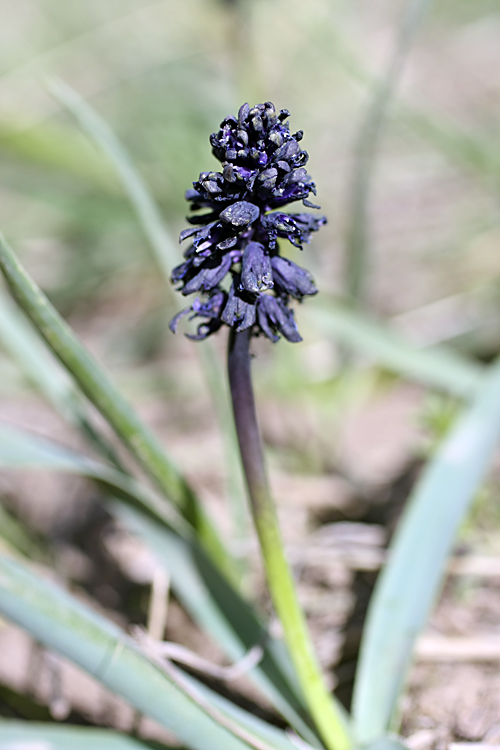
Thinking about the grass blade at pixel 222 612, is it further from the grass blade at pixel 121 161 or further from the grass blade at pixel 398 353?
the grass blade at pixel 398 353

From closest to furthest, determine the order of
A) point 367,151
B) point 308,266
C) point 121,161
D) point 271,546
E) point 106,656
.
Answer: point 106,656, point 271,546, point 121,161, point 367,151, point 308,266

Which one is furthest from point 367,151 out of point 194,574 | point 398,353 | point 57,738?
point 57,738

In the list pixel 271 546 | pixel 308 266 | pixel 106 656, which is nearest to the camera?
pixel 106 656

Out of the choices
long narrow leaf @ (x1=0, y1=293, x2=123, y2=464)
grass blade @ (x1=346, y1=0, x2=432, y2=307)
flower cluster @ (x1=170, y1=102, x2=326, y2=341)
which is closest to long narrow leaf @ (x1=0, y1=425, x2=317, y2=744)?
long narrow leaf @ (x1=0, y1=293, x2=123, y2=464)

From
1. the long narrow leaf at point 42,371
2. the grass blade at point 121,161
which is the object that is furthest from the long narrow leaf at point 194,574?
the grass blade at point 121,161

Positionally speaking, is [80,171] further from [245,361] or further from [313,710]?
[313,710]

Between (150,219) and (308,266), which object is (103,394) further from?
(308,266)

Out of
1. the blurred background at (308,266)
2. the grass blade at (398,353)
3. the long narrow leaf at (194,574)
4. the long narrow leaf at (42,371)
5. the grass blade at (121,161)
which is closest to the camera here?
the long narrow leaf at (194,574)

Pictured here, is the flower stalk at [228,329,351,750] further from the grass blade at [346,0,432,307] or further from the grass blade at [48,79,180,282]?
the grass blade at [346,0,432,307]
